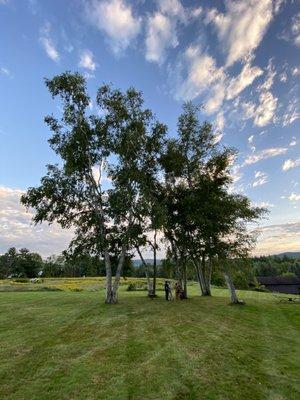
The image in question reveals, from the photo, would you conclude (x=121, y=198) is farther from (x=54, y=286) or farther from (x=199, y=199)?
(x=54, y=286)

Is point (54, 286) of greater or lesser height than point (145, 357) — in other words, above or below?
above

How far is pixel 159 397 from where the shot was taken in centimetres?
1051

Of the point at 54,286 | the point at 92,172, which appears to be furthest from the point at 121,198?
the point at 54,286

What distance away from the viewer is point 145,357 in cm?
1422

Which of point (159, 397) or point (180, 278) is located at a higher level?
point (180, 278)

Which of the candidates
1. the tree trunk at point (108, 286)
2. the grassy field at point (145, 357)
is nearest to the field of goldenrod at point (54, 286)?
the tree trunk at point (108, 286)

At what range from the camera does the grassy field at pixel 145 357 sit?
36.3 ft

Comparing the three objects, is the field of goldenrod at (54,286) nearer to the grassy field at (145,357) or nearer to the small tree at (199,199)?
the small tree at (199,199)

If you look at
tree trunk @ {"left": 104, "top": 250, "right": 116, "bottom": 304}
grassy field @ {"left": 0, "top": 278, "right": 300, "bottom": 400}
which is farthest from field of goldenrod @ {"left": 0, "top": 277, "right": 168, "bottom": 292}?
grassy field @ {"left": 0, "top": 278, "right": 300, "bottom": 400}

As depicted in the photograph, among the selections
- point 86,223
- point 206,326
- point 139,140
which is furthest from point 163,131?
point 206,326

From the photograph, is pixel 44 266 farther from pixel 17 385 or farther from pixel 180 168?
pixel 17 385

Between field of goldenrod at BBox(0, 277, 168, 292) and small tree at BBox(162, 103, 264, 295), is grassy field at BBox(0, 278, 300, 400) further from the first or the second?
field of goldenrod at BBox(0, 277, 168, 292)

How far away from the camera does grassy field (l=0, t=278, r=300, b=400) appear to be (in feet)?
36.3

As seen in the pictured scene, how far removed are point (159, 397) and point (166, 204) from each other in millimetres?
26326
